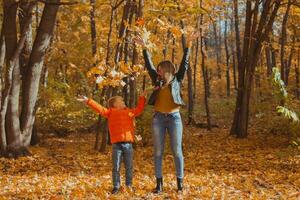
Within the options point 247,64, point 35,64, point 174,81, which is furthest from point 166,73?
point 247,64

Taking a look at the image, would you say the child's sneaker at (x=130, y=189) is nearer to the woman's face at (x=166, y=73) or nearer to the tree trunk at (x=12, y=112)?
the woman's face at (x=166, y=73)

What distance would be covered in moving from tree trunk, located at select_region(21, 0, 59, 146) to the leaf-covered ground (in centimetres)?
92

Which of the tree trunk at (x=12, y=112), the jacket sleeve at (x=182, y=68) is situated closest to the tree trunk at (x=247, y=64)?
the tree trunk at (x=12, y=112)

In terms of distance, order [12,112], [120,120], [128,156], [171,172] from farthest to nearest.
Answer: [12,112]
[171,172]
[128,156]
[120,120]

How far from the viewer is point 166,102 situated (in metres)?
6.04

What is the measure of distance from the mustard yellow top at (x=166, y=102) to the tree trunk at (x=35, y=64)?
5244mm

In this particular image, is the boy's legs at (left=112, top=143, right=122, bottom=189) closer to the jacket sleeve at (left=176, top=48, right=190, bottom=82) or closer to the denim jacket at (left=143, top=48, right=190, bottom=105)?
the denim jacket at (left=143, top=48, right=190, bottom=105)

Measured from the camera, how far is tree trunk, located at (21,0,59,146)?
33.8 feet

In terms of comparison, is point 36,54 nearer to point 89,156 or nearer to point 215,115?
point 89,156

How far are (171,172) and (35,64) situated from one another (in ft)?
14.2

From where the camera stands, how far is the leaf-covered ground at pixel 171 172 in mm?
6559

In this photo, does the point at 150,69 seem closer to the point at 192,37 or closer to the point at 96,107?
the point at 192,37

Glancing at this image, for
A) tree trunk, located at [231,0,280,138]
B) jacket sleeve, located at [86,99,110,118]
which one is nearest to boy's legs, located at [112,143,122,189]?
jacket sleeve, located at [86,99,110,118]

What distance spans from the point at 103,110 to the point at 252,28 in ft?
27.9
